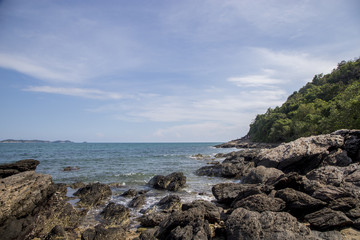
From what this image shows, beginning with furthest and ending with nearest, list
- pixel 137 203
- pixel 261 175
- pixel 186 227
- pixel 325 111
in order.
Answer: pixel 325 111
pixel 261 175
pixel 137 203
pixel 186 227

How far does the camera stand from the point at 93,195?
14164 millimetres

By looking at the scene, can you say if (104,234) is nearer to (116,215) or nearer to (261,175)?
(116,215)

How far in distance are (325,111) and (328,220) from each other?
5233 cm

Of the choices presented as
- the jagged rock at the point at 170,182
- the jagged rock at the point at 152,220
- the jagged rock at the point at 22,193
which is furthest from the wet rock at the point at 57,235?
the jagged rock at the point at 170,182

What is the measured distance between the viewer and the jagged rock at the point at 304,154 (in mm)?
17281

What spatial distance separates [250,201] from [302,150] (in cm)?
1125

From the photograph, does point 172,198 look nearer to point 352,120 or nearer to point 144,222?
point 144,222

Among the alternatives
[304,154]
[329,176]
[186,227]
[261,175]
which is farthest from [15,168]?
[304,154]

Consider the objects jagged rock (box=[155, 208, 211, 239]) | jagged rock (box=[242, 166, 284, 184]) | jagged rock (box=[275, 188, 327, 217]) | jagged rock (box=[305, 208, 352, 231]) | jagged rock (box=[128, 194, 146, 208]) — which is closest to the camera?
jagged rock (box=[155, 208, 211, 239])

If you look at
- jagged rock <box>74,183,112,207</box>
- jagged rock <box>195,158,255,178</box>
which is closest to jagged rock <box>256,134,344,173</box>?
jagged rock <box>195,158,255,178</box>

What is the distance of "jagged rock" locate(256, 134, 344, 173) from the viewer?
56.7 feet

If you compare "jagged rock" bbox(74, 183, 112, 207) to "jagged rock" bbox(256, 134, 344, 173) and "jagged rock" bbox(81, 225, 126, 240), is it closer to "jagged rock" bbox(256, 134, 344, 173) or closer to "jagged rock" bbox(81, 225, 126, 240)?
"jagged rock" bbox(81, 225, 126, 240)

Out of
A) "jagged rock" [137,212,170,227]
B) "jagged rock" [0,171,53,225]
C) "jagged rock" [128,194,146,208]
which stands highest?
"jagged rock" [0,171,53,225]

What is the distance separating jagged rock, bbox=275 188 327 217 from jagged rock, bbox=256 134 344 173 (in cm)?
946
